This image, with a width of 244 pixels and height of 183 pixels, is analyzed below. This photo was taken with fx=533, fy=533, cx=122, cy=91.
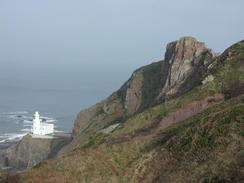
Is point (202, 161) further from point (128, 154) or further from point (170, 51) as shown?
point (170, 51)

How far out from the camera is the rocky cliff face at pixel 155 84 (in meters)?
59.6

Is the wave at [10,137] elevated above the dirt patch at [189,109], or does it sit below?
above

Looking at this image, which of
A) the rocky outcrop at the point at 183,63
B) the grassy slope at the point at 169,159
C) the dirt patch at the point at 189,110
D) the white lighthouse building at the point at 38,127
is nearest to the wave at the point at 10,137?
the white lighthouse building at the point at 38,127

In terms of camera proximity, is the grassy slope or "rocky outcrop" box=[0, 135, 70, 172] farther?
"rocky outcrop" box=[0, 135, 70, 172]

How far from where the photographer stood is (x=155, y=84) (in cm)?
7050

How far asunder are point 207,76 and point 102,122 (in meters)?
26.5

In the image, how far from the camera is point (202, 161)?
2166 centimetres

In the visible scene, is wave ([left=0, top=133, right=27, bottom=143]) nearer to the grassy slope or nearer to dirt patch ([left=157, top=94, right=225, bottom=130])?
dirt patch ([left=157, top=94, right=225, bottom=130])

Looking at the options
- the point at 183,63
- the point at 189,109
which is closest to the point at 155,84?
the point at 183,63

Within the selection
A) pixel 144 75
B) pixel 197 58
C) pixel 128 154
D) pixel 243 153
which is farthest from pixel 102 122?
pixel 243 153

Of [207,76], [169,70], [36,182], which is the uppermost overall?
[169,70]

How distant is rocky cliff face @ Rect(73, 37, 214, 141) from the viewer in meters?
59.6

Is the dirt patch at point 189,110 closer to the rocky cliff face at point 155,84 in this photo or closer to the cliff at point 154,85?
the cliff at point 154,85

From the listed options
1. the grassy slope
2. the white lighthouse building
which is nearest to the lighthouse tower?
the white lighthouse building
